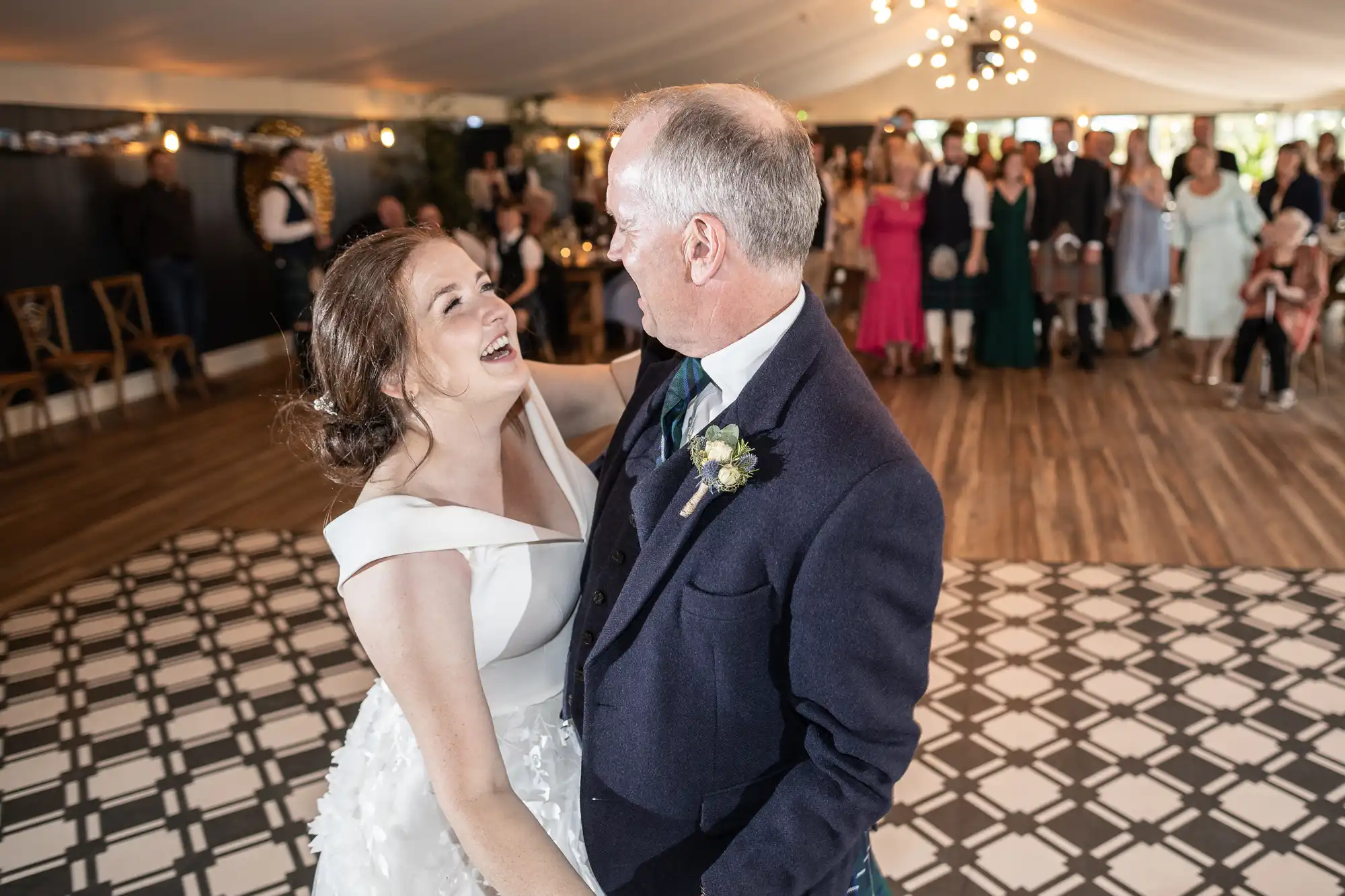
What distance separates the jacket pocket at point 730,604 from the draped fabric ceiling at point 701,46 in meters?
4.79

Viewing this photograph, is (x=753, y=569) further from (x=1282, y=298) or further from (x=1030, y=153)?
(x=1030, y=153)

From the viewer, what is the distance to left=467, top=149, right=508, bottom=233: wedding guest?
9.84 meters

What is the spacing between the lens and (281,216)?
7773mm

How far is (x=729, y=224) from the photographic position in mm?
1165

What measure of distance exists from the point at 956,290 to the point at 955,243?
0.33m

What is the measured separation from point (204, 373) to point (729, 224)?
844 centimetres

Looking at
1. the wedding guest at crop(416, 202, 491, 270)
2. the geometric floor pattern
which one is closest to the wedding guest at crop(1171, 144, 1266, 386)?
the geometric floor pattern

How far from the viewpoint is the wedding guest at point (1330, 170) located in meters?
9.43

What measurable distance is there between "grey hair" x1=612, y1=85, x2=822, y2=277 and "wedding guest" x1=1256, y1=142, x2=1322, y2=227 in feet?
23.8

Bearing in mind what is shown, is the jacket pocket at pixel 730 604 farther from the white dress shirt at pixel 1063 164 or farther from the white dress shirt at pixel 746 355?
the white dress shirt at pixel 1063 164

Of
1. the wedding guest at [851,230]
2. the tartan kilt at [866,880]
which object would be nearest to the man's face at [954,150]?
the wedding guest at [851,230]

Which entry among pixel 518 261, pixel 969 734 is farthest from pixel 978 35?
pixel 969 734

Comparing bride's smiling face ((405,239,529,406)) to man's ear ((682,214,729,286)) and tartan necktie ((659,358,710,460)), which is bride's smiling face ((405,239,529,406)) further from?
man's ear ((682,214,729,286))

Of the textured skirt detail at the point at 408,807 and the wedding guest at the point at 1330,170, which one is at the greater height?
the wedding guest at the point at 1330,170
